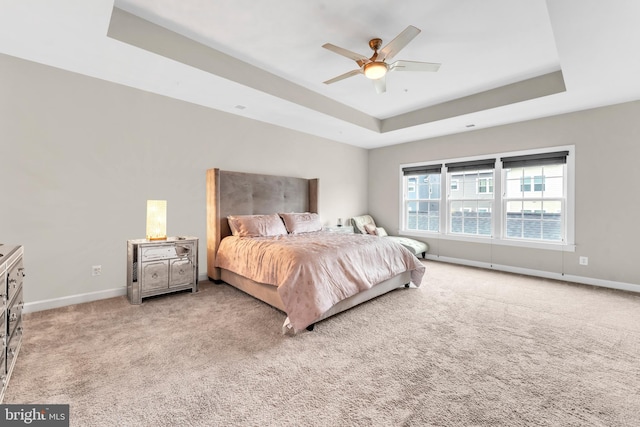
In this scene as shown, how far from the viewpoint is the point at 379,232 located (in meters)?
6.21

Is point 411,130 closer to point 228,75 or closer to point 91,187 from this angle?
point 228,75

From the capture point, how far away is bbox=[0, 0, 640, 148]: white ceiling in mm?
2303

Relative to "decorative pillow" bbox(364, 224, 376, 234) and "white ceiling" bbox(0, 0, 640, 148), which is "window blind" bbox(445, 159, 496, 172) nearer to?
"white ceiling" bbox(0, 0, 640, 148)

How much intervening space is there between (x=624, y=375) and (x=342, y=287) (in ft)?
6.85

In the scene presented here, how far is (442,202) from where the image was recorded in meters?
5.69

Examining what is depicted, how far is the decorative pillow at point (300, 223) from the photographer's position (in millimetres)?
4496

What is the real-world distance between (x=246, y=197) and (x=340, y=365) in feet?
9.97

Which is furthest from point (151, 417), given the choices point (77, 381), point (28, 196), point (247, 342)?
point (28, 196)

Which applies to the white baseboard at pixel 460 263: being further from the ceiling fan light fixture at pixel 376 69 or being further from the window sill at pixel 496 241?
the ceiling fan light fixture at pixel 376 69

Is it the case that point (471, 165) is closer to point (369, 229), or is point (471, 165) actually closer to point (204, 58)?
point (369, 229)

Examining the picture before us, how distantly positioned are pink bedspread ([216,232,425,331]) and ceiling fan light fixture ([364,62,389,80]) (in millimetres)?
1829

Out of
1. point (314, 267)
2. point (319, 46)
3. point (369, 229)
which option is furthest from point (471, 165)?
point (314, 267)

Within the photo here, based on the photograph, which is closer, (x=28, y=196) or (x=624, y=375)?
(x=624, y=375)

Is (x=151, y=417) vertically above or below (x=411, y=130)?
below
